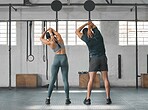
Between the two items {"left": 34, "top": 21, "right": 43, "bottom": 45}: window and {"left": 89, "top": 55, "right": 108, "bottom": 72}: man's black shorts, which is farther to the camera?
{"left": 34, "top": 21, "right": 43, "bottom": 45}: window

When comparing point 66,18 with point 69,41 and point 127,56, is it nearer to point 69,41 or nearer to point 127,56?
point 69,41

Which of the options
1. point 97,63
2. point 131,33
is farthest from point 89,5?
point 97,63

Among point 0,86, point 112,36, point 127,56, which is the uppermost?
point 112,36

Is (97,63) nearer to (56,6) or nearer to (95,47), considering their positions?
(95,47)

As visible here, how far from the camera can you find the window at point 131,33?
1134cm

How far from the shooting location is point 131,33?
1145cm

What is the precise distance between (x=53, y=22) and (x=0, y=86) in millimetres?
2878

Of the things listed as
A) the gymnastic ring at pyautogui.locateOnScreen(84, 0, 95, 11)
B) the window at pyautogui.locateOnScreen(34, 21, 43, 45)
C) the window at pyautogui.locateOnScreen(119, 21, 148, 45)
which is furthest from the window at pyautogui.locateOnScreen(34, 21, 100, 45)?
the gymnastic ring at pyautogui.locateOnScreen(84, 0, 95, 11)

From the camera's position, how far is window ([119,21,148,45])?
1134 centimetres

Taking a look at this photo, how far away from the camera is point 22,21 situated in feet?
36.9

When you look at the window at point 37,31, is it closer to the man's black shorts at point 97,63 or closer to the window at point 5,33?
the window at point 5,33

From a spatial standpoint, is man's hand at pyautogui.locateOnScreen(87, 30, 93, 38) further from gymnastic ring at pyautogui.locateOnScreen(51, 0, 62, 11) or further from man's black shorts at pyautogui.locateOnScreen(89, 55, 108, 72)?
gymnastic ring at pyautogui.locateOnScreen(51, 0, 62, 11)

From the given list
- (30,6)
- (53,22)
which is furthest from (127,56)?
(30,6)

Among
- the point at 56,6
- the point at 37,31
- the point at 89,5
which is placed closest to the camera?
the point at 56,6
